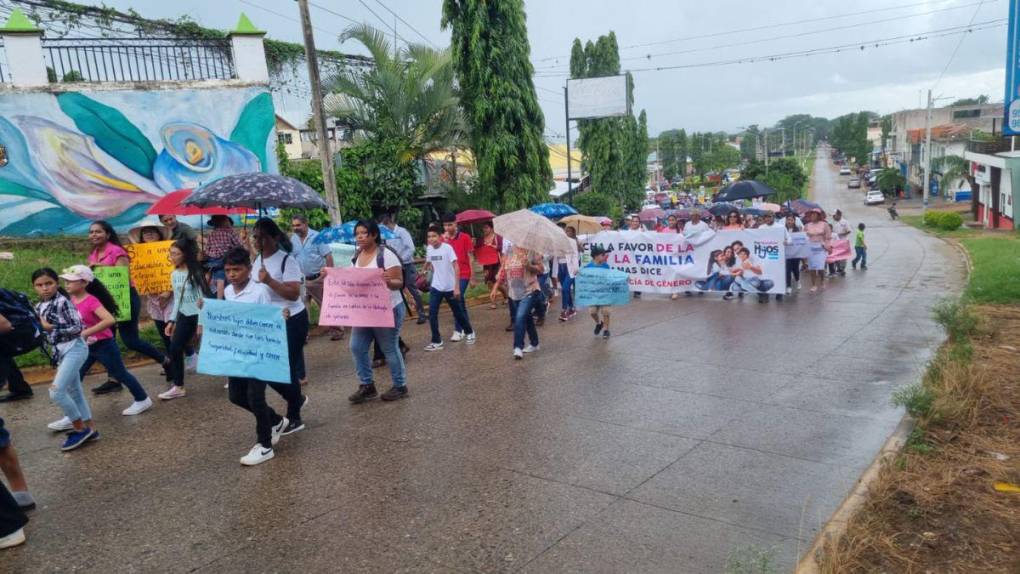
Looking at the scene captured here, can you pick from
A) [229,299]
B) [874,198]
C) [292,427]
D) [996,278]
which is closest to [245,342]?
[229,299]

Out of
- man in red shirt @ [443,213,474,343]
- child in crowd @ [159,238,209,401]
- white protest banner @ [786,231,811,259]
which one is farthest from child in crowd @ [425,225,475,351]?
white protest banner @ [786,231,811,259]

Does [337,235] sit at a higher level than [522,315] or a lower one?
higher

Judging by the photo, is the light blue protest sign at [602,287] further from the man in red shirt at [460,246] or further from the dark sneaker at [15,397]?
the dark sneaker at [15,397]

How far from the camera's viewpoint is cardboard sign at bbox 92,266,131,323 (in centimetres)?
719

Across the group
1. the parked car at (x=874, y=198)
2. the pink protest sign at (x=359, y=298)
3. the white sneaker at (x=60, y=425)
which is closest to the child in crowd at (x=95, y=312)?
the white sneaker at (x=60, y=425)

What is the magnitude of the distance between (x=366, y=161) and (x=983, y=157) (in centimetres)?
3209

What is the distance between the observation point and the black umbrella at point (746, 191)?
18.6 meters

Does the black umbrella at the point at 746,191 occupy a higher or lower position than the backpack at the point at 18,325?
lower

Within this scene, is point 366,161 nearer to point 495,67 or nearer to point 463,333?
point 495,67

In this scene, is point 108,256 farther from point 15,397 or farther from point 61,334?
point 61,334

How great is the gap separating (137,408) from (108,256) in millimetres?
1684

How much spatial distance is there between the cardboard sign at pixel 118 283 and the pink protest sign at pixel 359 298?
2.22 meters

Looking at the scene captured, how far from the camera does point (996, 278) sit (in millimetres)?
12531

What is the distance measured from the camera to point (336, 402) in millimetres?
6973
